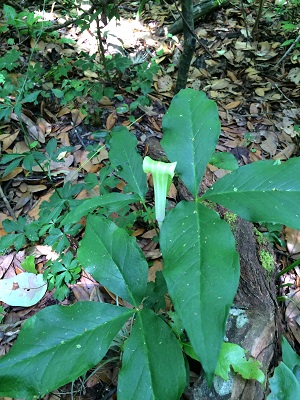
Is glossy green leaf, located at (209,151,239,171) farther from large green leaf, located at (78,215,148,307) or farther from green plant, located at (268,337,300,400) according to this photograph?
green plant, located at (268,337,300,400)

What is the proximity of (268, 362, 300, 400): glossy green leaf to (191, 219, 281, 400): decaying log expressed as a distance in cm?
13

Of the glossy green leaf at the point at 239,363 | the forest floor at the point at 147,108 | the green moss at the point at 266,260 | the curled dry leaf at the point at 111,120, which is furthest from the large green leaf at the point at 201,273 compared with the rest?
the curled dry leaf at the point at 111,120

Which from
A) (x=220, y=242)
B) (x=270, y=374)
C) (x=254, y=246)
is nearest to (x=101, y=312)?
(x=220, y=242)

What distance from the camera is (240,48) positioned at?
134 inches

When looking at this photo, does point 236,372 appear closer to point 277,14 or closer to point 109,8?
point 109,8

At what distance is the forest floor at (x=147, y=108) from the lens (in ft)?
6.38

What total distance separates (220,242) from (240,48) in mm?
3111

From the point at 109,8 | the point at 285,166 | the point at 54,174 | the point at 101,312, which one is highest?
the point at 109,8

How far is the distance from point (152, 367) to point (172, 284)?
279 millimetres

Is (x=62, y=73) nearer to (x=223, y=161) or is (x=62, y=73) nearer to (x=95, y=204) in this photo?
(x=223, y=161)

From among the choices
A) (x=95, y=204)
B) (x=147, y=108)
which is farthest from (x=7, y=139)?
(x=95, y=204)

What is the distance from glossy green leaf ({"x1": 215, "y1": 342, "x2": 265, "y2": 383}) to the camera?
1.18 meters

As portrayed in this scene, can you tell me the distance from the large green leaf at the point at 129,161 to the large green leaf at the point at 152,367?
1.41 feet

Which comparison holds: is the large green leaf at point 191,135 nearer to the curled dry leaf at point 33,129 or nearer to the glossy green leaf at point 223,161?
the glossy green leaf at point 223,161
